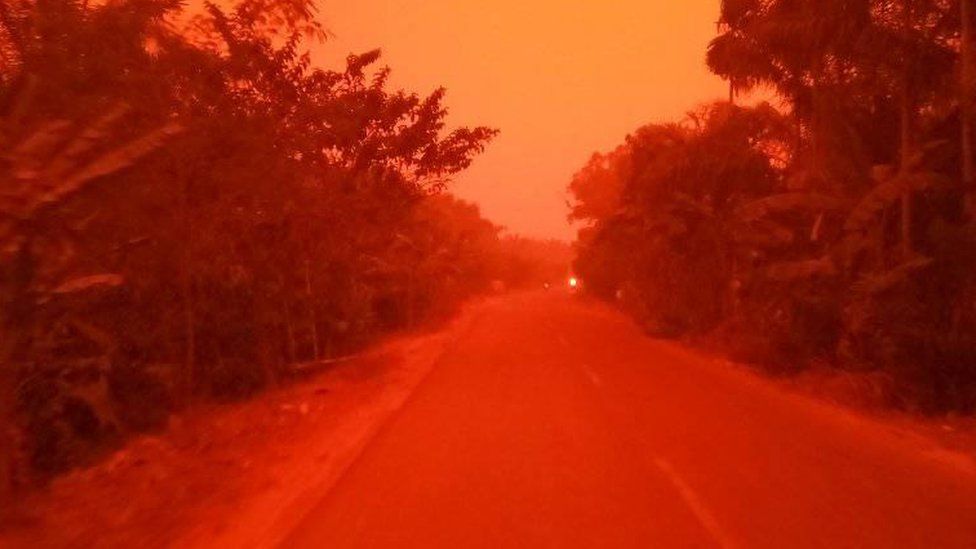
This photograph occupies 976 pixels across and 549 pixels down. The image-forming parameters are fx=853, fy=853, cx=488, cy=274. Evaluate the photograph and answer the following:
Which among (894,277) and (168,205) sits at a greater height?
(168,205)

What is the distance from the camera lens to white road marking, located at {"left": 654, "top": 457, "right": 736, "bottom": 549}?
6.26 meters

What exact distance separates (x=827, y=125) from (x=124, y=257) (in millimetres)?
12945

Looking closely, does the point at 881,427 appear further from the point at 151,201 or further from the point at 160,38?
the point at 160,38

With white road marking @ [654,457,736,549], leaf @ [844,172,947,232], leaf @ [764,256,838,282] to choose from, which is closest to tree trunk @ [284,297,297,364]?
leaf @ [764,256,838,282]

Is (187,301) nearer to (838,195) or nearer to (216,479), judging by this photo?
(216,479)

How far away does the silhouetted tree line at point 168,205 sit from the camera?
24.2ft

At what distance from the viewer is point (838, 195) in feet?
50.2

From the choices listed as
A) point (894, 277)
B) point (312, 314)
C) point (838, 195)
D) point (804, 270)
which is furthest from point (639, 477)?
point (312, 314)

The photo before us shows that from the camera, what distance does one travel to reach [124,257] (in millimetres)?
11109

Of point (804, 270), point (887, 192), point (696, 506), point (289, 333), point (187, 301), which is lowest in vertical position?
point (696, 506)

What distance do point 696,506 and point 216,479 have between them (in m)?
4.72

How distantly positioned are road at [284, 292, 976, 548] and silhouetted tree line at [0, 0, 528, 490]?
3.42 m

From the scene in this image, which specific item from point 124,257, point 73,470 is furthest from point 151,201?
point 73,470

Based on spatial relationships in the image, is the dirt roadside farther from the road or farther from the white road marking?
the white road marking
